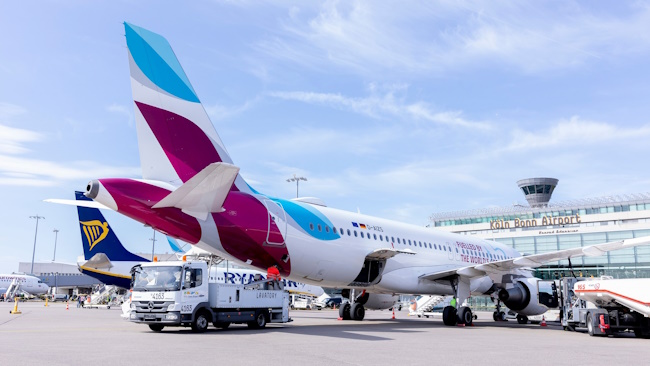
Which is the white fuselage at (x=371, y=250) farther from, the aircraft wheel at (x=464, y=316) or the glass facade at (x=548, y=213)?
the glass facade at (x=548, y=213)

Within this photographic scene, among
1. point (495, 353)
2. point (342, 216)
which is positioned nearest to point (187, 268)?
point (342, 216)

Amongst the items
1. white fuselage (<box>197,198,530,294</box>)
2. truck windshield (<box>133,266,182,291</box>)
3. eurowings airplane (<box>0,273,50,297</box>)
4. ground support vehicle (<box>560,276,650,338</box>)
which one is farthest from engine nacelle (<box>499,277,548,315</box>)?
eurowings airplane (<box>0,273,50,297</box>)

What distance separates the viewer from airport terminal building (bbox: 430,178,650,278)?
56000 millimetres

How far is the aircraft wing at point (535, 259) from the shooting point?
20219 millimetres

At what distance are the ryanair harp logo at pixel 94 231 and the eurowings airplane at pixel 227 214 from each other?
66.5 ft

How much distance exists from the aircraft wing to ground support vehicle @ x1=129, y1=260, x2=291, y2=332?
8468 millimetres

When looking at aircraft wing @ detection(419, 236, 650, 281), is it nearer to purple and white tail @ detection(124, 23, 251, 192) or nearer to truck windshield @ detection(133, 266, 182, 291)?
truck windshield @ detection(133, 266, 182, 291)

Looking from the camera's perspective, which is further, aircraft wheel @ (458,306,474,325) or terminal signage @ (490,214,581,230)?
terminal signage @ (490,214,581,230)

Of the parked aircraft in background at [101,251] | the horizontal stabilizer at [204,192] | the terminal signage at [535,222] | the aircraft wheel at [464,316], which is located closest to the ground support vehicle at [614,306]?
the aircraft wheel at [464,316]

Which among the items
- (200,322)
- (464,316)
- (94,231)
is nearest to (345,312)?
(464,316)

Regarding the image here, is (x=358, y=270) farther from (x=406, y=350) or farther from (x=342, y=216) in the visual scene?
(x=406, y=350)

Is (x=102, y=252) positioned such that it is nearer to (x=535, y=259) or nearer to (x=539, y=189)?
(x=535, y=259)

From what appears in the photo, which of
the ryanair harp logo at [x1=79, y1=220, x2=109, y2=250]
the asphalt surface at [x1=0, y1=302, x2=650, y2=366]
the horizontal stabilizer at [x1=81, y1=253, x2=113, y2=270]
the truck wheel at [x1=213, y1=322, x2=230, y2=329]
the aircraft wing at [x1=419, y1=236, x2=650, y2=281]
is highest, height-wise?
the ryanair harp logo at [x1=79, y1=220, x2=109, y2=250]

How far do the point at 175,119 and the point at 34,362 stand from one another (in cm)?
896
